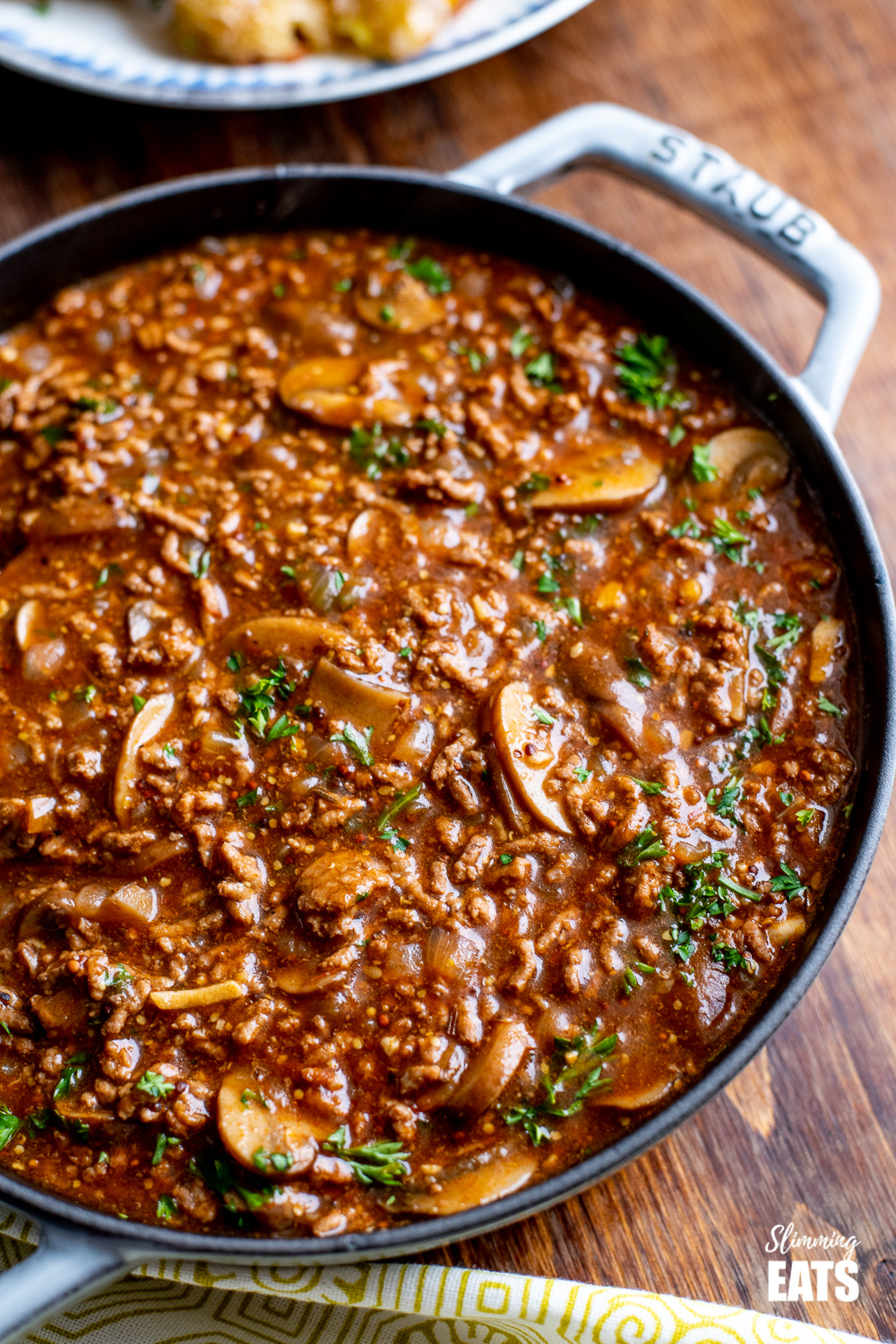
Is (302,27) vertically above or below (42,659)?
above

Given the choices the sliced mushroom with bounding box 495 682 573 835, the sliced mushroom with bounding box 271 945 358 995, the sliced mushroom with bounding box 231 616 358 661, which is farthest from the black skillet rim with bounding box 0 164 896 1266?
the sliced mushroom with bounding box 231 616 358 661

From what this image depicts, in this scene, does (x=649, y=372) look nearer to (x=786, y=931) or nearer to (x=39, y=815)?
(x=786, y=931)

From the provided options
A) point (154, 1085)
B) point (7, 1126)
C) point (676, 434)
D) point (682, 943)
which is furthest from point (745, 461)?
point (7, 1126)

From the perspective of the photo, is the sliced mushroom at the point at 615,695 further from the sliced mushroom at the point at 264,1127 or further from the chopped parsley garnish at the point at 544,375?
the sliced mushroom at the point at 264,1127

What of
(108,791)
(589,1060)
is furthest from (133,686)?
(589,1060)

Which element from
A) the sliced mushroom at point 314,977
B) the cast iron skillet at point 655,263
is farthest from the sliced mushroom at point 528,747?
the cast iron skillet at point 655,263
